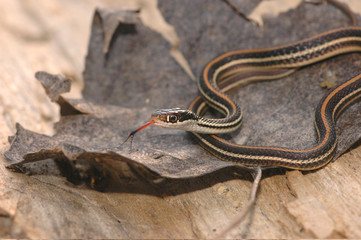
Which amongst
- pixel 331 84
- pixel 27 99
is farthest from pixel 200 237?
pixel 27 99

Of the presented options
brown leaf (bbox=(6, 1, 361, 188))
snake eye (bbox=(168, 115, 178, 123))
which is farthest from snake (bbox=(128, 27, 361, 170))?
brown leaf (bbox=(6, 1, 361, 188))

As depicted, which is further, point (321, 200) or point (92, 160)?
point (92, 160)

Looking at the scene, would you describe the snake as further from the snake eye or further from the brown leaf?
the brown leaf

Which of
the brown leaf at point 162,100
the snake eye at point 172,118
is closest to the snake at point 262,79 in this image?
the snake eye at point 172,118

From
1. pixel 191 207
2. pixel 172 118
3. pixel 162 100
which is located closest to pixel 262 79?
pixel 162 100

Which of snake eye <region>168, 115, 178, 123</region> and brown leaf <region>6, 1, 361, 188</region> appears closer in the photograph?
brown leaf <region>6, 1, 361, 188</region>

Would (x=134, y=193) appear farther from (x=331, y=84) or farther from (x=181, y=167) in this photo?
(x=331, y=84)

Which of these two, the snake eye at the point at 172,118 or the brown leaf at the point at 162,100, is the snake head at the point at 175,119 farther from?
the brown leaf at the point at 162,100

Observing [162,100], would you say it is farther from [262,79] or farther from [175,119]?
[262,79]
